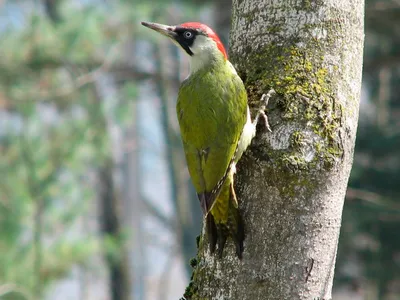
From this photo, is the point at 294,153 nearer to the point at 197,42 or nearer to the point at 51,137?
the point at 197,42

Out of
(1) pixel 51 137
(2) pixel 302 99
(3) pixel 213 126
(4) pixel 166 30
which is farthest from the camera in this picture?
(1) pixel 51 137

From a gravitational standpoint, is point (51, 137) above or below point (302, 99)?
above

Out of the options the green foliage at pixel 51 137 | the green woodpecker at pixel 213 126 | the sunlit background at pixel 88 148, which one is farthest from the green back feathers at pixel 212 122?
the green foliage at pixel 51 137

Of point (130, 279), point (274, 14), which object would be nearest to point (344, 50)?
point (274, 14)

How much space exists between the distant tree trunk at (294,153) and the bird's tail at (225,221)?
0.11 ft

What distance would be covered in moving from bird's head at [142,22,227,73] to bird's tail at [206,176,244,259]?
936 mm

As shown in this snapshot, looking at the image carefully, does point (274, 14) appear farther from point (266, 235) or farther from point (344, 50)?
point (266, 235)

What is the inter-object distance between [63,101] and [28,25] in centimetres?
187

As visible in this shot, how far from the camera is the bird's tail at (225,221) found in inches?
106

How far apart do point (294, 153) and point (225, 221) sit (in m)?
0.39

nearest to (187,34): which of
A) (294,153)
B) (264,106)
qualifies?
(264,106)

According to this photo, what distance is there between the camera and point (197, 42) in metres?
3.67

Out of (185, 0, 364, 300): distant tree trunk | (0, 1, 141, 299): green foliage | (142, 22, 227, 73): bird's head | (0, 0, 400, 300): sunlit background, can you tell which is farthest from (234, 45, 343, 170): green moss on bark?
(0, 1, 141, 299): green foliage

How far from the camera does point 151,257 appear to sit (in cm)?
2169
